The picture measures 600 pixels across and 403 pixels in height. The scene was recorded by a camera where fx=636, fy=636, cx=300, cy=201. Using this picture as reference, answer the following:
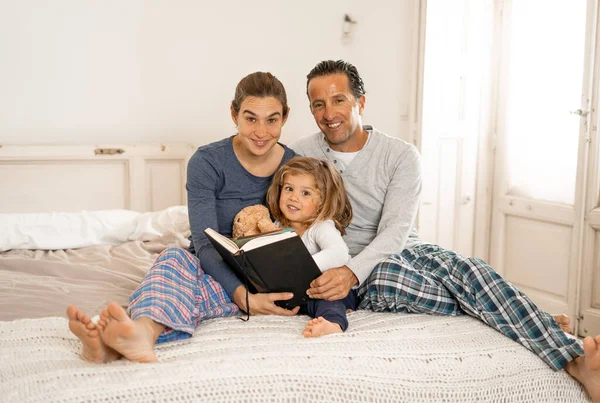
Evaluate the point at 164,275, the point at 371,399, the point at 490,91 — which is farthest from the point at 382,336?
the point at 490,91

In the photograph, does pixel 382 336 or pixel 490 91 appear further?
pixel 490 91

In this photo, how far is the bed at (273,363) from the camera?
122cm

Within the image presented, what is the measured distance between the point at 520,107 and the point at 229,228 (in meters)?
2.08

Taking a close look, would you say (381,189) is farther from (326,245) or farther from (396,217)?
(326,245)

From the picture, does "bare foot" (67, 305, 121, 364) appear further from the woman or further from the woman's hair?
the woman's hair

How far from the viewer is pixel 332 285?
1685 millimetres

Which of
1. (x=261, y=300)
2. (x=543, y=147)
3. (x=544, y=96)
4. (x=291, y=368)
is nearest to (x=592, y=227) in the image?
(x=543, y=147)

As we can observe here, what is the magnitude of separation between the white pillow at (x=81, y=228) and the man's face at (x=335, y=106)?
85 cm

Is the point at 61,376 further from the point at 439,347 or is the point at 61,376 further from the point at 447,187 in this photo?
the point at 447,187

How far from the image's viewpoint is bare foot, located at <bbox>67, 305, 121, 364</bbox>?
1.26 m

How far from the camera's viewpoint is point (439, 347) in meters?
1.48

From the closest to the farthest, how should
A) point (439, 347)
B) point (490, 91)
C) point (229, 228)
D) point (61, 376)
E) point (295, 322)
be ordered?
point (61, 376), point (439, 347), point (295, 322), point (229, 228), point (490, 91)

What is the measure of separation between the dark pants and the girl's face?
25 centimetres

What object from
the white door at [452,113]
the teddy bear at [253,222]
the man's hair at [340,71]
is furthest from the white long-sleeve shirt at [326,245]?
the white door at [452,113]
